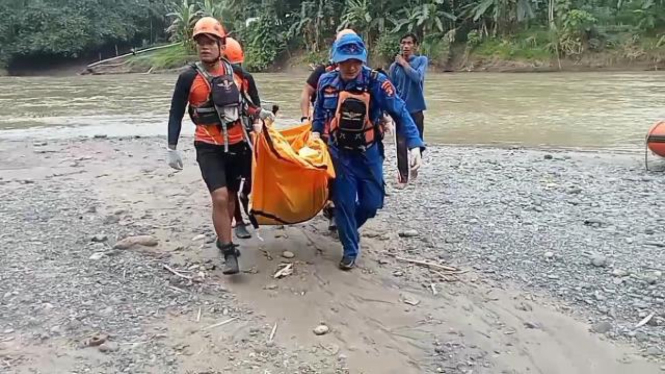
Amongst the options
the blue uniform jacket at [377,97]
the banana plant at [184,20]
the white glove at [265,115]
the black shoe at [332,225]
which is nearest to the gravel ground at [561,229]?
the black shoe at [332,225]

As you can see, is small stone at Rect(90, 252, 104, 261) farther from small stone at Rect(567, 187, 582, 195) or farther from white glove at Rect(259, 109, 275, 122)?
small stone at Rect(567, 187, 582, 195)

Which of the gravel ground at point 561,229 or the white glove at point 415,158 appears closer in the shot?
the gravel ground at point 561,229

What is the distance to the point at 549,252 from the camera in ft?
17.2

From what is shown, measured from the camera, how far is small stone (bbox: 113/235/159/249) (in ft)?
17.8

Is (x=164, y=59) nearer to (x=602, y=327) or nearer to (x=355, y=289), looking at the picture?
(x=355, y=289)

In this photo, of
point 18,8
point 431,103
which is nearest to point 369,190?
point 431,103

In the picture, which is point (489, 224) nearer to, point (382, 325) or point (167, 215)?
point (382, 325)

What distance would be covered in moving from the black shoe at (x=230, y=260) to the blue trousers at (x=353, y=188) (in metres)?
0.72

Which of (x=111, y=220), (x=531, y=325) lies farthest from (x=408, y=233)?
(x=111, y=220)

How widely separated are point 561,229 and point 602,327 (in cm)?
182

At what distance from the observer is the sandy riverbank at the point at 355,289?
383cm

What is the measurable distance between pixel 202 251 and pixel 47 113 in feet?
47.7

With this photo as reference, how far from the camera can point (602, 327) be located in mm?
4090

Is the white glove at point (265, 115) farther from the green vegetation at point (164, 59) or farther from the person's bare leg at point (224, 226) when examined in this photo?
the green vegetation at point (164, 59)
